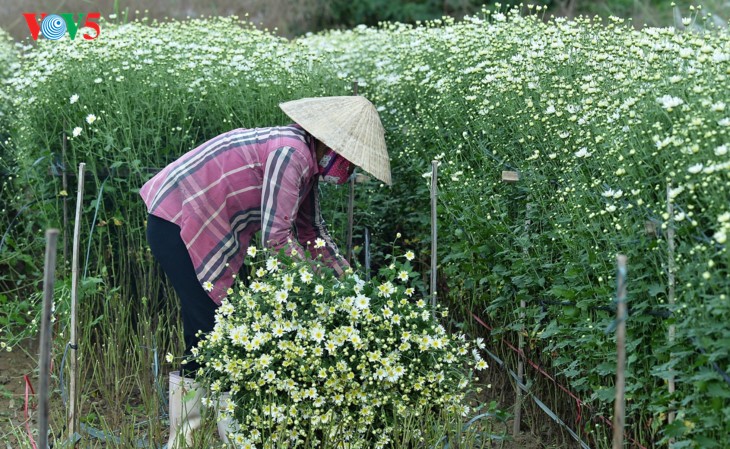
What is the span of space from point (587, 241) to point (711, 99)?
65cm

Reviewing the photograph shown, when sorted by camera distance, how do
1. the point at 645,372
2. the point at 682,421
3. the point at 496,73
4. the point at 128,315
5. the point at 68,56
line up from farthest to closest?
the point at 68,56
the point at 128,315
the point at 496,73
the point at 645,372
the point at 682,421

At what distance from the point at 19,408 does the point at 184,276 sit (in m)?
1.39

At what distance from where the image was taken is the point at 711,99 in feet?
9.35

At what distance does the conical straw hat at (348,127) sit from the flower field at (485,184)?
505 millimetres

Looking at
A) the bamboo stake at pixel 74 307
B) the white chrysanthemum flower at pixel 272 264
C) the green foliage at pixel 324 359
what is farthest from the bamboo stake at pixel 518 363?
the bamboo stake at pixel 74 307

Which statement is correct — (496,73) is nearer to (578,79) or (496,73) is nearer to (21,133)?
(578,79)

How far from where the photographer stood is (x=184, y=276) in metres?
3.71

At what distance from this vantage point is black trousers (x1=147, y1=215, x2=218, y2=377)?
3.69 meters

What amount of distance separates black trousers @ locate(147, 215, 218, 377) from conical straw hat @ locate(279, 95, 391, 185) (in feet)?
2.23

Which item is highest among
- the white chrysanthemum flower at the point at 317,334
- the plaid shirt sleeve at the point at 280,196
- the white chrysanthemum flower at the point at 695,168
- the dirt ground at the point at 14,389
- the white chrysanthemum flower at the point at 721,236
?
the white chrysanthemum flower at the point at 695,168

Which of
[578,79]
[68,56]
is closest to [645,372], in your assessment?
[578,79]

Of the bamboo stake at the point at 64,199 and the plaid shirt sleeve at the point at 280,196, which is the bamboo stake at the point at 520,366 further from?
the bamboo stake at the point at 64,199

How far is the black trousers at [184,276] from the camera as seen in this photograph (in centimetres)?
369

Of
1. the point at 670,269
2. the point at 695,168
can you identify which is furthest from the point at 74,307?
the point at 695,168
